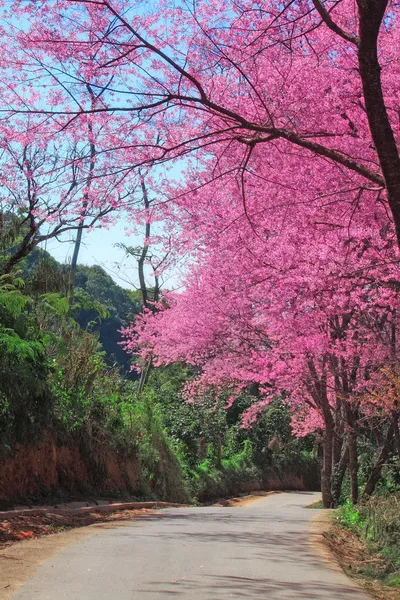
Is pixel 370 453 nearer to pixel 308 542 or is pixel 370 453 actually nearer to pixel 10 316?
pixel 308 542

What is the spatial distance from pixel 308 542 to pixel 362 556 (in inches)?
33.9

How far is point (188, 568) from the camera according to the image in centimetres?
738

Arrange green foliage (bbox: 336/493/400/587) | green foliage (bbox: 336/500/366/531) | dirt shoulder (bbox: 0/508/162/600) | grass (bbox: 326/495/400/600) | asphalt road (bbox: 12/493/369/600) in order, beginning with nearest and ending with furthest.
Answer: asphalt road (bbox: 12/493/369/600) → dirt shoulder (bbox: 0/508/162/600) → grass (bbox: 326/495/400/600) → green foliage (bbox: 336/493/400/587) → green foliage (bbox: 336/500/366/531)

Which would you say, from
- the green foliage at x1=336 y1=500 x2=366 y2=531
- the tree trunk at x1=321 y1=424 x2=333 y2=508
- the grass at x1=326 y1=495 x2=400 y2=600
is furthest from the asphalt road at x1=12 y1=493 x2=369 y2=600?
the tree trunk at x1=321 y1=424 x2=333 y2=508

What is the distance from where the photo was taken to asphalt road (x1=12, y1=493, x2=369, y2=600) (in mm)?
5973

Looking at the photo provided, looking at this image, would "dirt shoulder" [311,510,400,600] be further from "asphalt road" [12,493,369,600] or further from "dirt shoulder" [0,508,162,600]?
"dirt shoulder" [0,508,162,600]

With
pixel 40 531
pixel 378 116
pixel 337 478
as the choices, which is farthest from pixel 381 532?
pixel 337 478

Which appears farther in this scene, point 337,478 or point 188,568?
point 337,478

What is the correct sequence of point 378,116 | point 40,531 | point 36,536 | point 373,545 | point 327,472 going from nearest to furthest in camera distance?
point 378,116 → point 36,536 → point 40,531 → point 373,545 → point 327,472

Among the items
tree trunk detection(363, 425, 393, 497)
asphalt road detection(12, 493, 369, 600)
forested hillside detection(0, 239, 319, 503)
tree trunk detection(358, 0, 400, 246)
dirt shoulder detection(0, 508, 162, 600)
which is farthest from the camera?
tree trunk detection(363, 425, 393, 497)

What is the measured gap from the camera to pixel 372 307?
1238cm

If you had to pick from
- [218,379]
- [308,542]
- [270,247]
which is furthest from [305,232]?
[218,379]

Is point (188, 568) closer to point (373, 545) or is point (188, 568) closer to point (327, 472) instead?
point (373, 545)

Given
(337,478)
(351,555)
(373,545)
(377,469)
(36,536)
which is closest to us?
(36,536)
